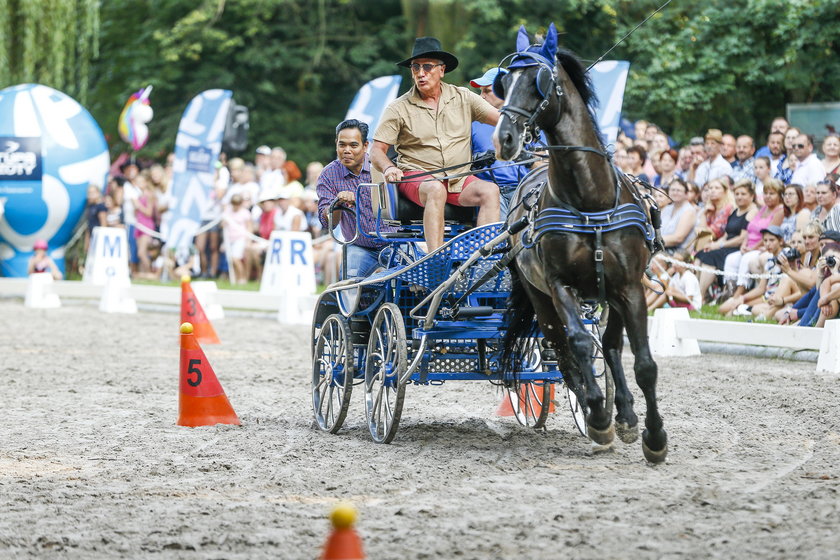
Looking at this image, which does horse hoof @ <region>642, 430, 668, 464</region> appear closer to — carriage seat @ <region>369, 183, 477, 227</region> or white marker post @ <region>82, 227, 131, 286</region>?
carriage seat @ <region>369, 183, 477, 227</region>

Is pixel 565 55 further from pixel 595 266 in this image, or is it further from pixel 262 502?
pixel 262 502

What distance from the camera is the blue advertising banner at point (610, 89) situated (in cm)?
1498

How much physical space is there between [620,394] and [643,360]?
0.85 feet

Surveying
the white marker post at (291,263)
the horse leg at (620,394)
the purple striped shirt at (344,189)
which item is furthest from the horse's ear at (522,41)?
the white marker post at (291,263)

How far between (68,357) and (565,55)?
7.74 metres

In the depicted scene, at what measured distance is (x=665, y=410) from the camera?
9008 millimetres

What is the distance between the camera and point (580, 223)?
22.2ft

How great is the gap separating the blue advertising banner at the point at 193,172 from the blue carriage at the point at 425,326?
41.9ft

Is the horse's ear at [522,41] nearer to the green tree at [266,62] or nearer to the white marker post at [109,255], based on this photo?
the white marker post at [109,255]

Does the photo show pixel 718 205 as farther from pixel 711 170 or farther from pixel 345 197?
pixel 345 197

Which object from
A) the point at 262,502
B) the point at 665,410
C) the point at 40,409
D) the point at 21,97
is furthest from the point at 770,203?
the point at 21,97

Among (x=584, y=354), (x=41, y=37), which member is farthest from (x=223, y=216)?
(x=584, y=354)

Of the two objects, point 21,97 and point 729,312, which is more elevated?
point 21,97

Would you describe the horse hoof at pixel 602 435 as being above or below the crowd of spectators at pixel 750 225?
below
